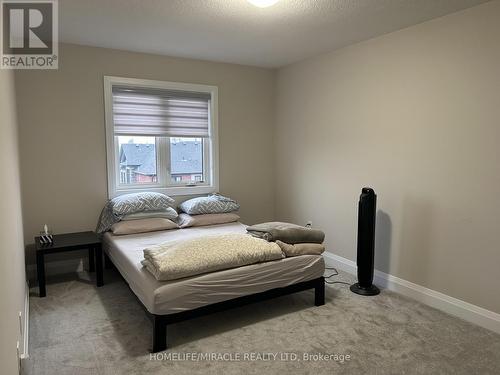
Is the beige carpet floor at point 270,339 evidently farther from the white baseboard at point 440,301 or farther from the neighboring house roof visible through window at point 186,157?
the neighboring house roof visible through window at point 186,157

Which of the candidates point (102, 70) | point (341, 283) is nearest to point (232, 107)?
point (102, 70)

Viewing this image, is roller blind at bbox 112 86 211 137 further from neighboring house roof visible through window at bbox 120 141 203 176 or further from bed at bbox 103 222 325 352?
bed at bbox 103 222 325 352

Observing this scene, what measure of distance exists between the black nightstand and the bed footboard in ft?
4.56

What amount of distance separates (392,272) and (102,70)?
3.67 meters

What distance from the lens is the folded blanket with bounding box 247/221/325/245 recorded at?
3.08m

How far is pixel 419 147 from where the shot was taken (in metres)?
3.18

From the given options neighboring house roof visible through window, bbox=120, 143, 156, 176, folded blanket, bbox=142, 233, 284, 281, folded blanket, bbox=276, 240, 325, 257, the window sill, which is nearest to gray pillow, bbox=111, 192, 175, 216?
the window sill

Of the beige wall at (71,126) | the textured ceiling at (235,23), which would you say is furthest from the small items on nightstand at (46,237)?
the textured ceiling at (235,23)

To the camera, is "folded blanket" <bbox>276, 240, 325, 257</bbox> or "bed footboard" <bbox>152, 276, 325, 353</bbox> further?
"folded blanket" <bbox>276, 240, 325, 257</bbox>

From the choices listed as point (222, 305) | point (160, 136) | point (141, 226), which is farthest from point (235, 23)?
point (222, 305)

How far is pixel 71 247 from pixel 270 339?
6.80 ft

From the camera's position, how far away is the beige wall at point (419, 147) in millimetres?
2723

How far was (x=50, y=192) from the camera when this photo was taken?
147 inches

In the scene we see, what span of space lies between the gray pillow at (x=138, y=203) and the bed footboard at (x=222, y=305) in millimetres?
1603
